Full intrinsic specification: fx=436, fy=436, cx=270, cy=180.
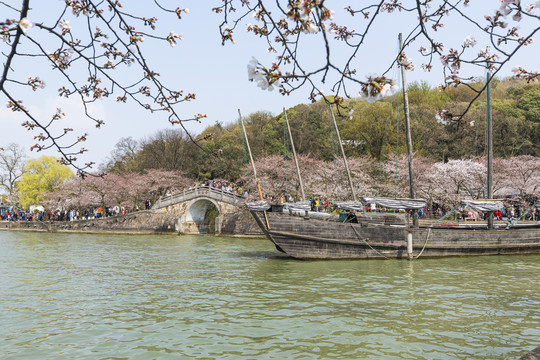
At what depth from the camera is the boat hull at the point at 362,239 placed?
21.1 m

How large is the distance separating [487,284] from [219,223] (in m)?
30.3

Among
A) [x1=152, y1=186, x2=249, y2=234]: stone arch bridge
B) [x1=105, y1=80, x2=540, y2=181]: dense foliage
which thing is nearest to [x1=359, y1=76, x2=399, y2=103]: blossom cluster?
[x1=105, y1=80, x2=540, y2=181]: dense foliage

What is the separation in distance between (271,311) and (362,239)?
11400 millimetres

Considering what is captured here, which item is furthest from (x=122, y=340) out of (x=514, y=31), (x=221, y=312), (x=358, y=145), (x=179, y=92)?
(x=358, y=145)

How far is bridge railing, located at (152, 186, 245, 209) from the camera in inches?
1704

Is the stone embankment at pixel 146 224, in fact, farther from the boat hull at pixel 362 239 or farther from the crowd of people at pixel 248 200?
the boat hull at pixel 362 239

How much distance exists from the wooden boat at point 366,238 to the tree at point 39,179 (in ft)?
159

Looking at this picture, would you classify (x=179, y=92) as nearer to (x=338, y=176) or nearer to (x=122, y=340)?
(x=122, y=340)

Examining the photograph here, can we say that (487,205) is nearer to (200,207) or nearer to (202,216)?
→ (200,207)

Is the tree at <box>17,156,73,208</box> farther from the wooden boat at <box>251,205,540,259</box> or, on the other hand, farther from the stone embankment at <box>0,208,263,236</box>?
the wooden boat at <box>251,205,540,259</box>

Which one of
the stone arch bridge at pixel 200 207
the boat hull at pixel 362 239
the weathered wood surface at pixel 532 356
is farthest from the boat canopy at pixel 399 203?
the stone arch bridge at pixel 200 207

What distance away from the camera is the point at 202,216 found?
48.4 m

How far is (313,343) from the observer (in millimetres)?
8367

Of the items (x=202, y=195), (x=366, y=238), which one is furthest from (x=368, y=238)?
(x=202, y=195)
